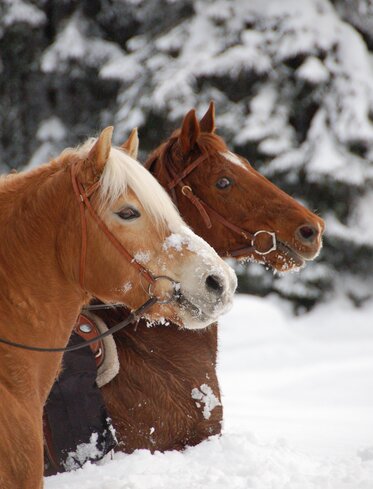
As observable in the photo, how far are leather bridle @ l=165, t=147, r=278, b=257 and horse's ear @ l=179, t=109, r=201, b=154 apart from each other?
0.09 m

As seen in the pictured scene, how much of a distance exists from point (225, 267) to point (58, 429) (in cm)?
125

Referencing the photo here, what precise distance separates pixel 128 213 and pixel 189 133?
154 cm

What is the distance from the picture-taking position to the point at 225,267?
2627 millimetres

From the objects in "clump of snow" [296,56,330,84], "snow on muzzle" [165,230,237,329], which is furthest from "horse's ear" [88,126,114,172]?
"clump of snow" [296,56,330,84]

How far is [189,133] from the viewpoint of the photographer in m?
4.06

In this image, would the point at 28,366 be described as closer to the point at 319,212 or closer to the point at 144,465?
the point at 144,465

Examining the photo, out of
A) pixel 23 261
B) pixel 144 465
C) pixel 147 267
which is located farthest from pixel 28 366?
pixel 144 465

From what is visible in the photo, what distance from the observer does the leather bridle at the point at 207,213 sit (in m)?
3.97

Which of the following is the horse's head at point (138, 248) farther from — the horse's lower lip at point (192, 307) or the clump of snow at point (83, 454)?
A: the clump of snow at point (83, 454)

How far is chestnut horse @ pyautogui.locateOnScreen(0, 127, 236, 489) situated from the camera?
260cm

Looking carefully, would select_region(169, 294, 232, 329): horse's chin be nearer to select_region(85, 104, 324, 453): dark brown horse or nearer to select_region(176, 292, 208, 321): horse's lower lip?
select_region(176, 292, 208, 321): horse's lower lip

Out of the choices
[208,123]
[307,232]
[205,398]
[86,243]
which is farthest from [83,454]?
[208,123]

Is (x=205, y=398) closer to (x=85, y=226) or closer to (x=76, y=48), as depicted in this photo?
(x=85, y=226)

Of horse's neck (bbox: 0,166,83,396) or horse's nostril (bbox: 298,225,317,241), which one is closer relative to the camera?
horse's neck (bbox: 0,166,83,396)
